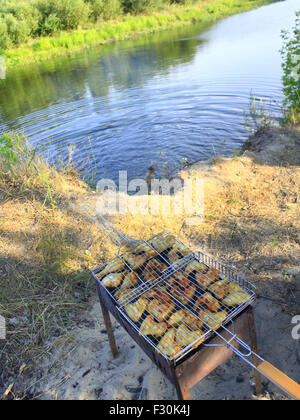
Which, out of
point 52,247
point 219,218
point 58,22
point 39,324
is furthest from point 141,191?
point 58,22

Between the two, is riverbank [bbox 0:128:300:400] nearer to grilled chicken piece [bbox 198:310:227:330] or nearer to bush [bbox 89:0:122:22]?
grilled chicken piece [bbox 198:310:227:330]

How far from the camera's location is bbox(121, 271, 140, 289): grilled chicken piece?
279cm

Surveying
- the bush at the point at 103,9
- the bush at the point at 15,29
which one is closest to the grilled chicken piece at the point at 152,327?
the bush at the point at 15,29

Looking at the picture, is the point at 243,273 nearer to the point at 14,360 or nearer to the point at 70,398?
the point at 70,398

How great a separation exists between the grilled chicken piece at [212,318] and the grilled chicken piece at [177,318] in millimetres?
124

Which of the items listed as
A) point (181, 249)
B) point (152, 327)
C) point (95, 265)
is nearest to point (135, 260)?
point (181, 249)

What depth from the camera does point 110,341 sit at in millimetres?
3170

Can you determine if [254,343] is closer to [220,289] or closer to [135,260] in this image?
[220,289]

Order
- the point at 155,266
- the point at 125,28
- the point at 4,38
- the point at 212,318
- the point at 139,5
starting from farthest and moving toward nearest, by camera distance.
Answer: the point at 139,5
the point at 125,28
the point at 4,38
the point at 155,266
the point at 212,318

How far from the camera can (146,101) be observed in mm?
11930

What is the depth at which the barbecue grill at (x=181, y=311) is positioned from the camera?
7.13 feet

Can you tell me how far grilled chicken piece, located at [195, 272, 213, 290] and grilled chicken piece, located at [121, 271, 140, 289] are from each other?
52 cm

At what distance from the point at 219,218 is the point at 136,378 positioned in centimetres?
270

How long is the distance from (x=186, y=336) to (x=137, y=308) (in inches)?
18.2
